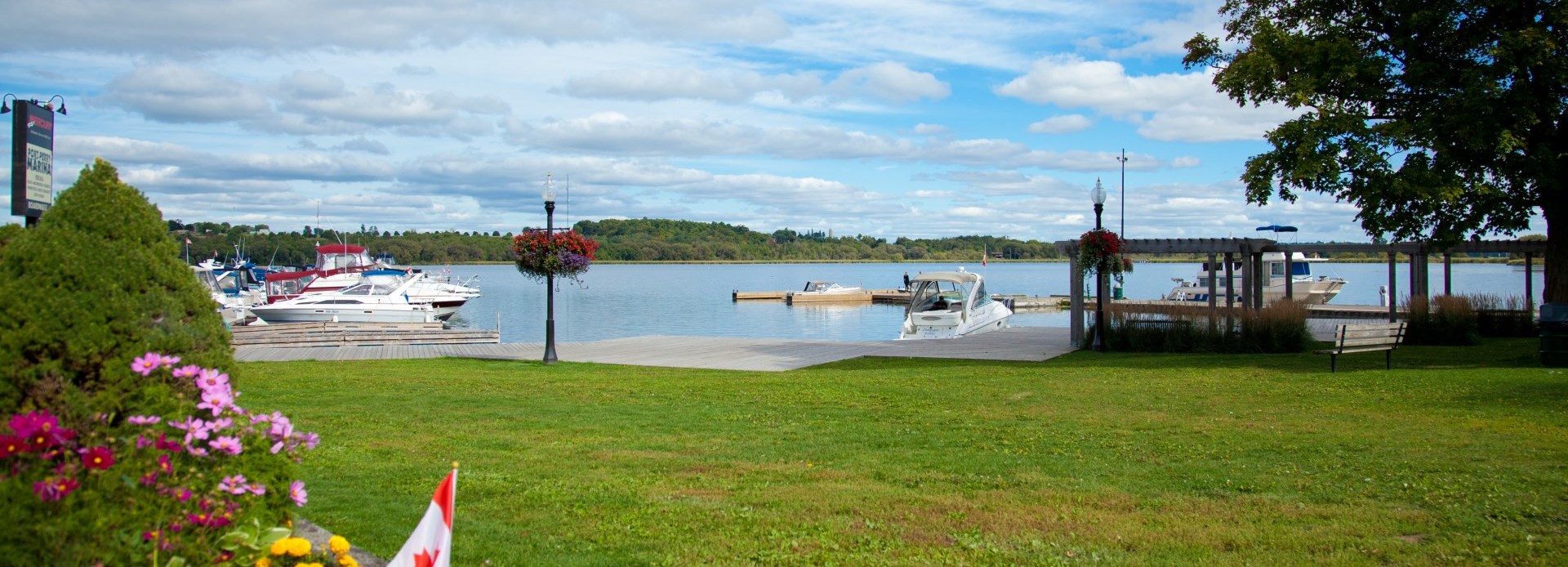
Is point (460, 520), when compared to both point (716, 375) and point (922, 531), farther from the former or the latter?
point (716, 375)

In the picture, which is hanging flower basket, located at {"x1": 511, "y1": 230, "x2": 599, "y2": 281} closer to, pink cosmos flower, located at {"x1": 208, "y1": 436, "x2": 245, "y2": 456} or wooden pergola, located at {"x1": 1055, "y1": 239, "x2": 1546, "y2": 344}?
wooden pergola, located at {"x1": 1055, "y1": 239, "x2": 1546, "y2": 344}

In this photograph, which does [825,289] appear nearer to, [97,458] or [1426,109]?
[1426,109]

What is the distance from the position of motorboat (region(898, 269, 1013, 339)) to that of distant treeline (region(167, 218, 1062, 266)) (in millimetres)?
51257

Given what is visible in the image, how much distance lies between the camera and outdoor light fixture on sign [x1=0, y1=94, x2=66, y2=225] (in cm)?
917

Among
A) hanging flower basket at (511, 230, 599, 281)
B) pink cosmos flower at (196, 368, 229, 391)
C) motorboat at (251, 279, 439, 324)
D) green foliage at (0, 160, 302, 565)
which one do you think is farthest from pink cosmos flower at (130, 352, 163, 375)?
motorboat at (251, 279, 439, 324)

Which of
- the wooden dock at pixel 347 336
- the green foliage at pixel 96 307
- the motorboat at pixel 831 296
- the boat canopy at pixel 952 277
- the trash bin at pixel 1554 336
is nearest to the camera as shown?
the green foliage at pixel 96 307

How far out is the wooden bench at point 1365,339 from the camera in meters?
15.5

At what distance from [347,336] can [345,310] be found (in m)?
15.5

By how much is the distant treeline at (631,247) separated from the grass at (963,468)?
6457cm

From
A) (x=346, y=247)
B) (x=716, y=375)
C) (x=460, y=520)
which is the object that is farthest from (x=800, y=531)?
(x=346, y=247)

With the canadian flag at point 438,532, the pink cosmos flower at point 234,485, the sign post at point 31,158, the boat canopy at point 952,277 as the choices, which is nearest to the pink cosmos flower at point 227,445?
the pink cosmos flower at point 234,485

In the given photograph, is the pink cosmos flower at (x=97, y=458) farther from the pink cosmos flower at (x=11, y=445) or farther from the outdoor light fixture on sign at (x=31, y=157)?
the outdoor light fixture on sign at (x=31, y=157)

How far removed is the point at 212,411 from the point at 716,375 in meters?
13.1

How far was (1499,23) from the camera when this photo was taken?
56.1 feet
